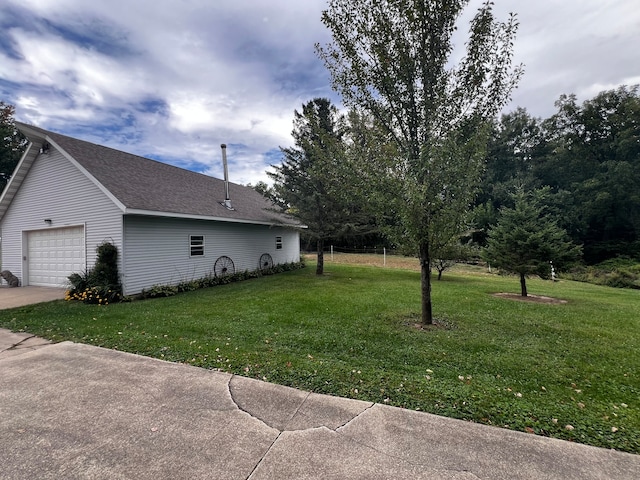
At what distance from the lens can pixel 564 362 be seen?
4.13 metres

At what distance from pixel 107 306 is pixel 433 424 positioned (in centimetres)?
830

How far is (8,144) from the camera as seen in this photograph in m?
20.7

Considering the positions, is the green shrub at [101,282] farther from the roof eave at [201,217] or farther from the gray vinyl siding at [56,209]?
the roof eave at [201,217]

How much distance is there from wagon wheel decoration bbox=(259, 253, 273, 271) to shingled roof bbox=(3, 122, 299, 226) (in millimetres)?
1780

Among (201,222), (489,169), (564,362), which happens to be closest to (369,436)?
(564,362)

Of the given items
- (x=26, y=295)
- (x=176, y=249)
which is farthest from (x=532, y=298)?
(x=26, y=295)

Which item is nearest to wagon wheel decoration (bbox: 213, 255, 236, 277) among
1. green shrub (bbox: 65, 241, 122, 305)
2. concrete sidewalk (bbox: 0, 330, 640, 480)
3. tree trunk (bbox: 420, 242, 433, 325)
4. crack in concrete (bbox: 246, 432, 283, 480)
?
green shrub (bbox: 65, 241, 122, 305)

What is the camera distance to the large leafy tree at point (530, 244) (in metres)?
8.91

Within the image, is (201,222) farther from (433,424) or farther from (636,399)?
(636,399)

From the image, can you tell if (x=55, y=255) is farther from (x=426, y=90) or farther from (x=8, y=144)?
(x=8, y=144)

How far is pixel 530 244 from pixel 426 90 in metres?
6.15

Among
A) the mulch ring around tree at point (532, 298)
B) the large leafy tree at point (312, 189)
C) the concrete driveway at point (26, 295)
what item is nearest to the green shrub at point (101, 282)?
the concrete driveway at point (26, 295)

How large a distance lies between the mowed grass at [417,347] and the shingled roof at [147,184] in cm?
312

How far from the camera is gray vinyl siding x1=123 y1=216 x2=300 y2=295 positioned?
9000 mm
